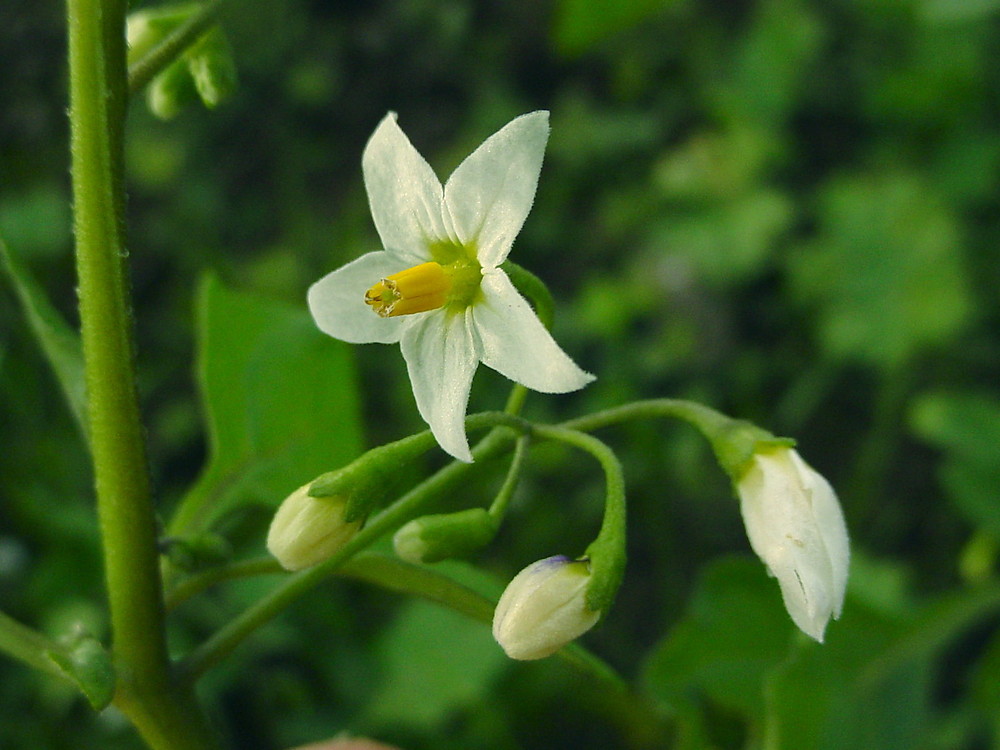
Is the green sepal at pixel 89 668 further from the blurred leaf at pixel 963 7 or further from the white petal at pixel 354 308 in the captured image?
the blurred leaf at pixel 963 7

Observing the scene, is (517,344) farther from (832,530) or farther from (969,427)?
(969,427)

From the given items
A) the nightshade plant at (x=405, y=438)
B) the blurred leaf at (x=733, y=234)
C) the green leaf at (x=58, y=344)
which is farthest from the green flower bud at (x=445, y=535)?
the blurred leaf at (x=733, y=234)

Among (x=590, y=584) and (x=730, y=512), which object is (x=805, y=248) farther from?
(x=590, y=584)

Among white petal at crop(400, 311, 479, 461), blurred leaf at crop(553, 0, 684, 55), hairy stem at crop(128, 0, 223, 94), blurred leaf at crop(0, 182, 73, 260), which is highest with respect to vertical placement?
hairy stem at crop(128, 0, 223, 94)

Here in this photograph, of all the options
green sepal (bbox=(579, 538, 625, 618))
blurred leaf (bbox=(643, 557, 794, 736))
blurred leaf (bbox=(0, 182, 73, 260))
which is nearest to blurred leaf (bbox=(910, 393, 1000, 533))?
blurred leaf (bbox=(643, 557, 794, 736))

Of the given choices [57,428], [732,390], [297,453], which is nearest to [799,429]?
[732,390]

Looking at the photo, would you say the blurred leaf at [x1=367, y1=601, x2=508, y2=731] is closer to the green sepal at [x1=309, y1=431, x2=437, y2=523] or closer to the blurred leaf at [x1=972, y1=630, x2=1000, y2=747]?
the blurred leaf at [x1=972, y1=630, x2=1000, y2=747]

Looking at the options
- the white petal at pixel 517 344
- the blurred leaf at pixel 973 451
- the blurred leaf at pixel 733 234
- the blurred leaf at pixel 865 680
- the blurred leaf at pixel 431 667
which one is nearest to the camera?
the white petal at pixel 517 344
